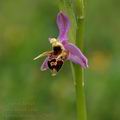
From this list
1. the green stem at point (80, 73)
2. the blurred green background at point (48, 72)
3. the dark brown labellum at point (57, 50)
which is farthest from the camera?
the blurred green background at point (48, 72)

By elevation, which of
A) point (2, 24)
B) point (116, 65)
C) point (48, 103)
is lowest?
point (48, 103)

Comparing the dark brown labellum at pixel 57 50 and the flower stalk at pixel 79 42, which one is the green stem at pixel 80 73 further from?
the dark brown labellum at pixel 57 50

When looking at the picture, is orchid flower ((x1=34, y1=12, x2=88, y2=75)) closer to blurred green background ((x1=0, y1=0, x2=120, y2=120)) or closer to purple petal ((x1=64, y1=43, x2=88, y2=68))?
purple petal ((x1=64, y1=43, x2=88, y2=68))

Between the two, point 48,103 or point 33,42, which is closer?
point 48,103

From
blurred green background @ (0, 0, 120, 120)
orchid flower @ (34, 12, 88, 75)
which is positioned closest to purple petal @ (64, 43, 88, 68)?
orchid flower @ (34, 12, 88, 75)

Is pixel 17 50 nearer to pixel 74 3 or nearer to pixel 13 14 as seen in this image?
pixel 13 14

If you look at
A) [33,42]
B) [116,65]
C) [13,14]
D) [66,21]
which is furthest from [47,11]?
[66,21]

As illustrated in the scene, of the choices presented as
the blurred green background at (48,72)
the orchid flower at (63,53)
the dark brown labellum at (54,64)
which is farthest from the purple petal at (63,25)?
the blurred green background at (48,72)
